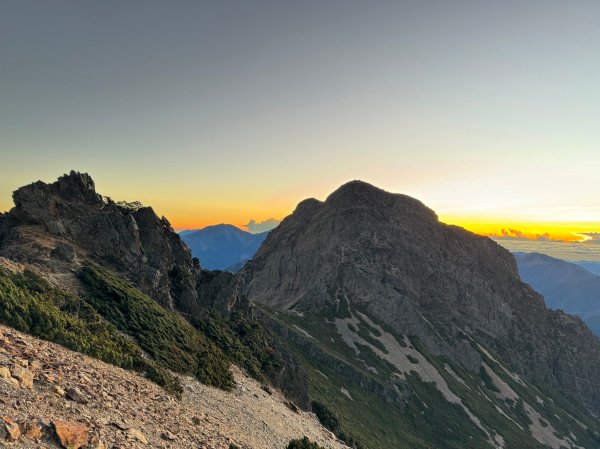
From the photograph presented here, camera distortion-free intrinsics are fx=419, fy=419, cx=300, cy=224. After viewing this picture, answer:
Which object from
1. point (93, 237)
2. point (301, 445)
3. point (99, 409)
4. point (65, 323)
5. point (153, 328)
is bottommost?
point (301, 445)

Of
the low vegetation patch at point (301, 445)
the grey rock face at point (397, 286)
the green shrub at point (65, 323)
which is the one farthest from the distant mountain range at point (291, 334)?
the low vegetation patch at point (301, 445)

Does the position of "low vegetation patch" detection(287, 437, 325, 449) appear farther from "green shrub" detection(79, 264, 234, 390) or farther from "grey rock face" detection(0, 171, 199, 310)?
"grey rock face" detection(0, 171, 199, 310)

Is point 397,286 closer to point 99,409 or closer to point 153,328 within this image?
point 153,328

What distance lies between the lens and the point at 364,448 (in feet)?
204

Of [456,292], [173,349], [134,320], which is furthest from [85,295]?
[456,292]

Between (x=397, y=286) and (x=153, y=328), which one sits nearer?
(x=153, y=328)

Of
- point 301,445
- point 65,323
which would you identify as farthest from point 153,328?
point 301,445

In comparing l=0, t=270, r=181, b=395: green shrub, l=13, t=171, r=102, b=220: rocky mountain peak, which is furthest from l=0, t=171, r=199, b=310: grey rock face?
l=0, t=270, r=181, b=395: green shrub

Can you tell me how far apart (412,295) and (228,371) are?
139 metres

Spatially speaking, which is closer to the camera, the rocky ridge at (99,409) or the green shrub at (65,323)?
the rocky ridge at (99,409)

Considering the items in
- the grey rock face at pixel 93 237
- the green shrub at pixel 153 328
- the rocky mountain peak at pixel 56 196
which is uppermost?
the rocky mountain peak at pixel 56 196

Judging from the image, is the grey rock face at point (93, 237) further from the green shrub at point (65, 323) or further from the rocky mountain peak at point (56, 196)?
the green shrub at point (65, 323)

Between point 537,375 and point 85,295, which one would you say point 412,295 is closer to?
point 537,375

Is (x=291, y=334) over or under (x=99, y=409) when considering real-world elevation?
under
